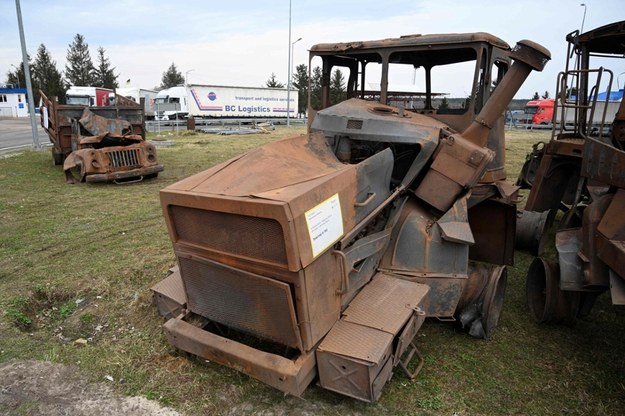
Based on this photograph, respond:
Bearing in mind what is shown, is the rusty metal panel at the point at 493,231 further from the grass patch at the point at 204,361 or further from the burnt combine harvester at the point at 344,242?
the burnt combine harvester at the point at 344,242

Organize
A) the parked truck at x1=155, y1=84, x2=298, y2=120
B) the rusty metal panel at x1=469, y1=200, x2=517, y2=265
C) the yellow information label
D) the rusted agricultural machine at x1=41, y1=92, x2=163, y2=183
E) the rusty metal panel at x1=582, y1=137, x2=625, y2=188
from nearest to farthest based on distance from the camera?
the yellow information label
the rusty metal panel at x1=582, y1=137, x2=625, y2=188
the rusty metal panel at x1=469, y1=200, x2=517, y2=265
the rusted agricultural machine at x1=41, y1=92, x2=163, y2=183
the parked truck at x1=155, y1=84, x2=298, y2=120

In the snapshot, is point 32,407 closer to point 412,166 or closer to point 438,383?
point 438,383

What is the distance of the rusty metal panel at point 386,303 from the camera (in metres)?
3.10

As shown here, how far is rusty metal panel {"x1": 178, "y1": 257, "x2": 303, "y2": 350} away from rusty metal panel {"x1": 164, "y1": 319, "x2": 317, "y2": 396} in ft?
0.38

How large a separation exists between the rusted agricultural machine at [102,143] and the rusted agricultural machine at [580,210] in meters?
8.24

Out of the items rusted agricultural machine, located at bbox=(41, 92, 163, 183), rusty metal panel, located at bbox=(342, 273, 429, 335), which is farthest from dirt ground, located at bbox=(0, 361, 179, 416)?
rusted agricultural machine, located at bbox=(41, 92, 163, 183)

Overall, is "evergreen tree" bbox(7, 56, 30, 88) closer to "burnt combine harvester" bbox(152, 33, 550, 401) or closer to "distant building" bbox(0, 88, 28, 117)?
"distant building" bbox(0, 88, 28, 117)

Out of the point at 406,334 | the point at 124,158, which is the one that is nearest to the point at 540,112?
the point at 124,158

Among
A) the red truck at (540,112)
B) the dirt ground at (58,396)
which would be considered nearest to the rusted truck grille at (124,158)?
the dirt ground at (58,396)

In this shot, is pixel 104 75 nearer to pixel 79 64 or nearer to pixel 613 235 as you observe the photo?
pixel 79 64

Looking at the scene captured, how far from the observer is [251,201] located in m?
2.59

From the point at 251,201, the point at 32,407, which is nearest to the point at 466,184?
the point at 251,201

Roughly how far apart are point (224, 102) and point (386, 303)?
34.8 metres

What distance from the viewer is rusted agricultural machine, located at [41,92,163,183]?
10.1 meters
